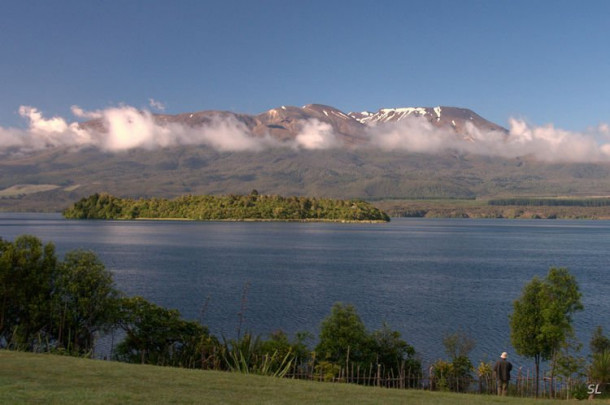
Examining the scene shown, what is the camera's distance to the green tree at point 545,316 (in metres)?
30.2

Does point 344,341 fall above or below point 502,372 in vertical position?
above

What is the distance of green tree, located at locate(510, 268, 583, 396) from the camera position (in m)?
30.2

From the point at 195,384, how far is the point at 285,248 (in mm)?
100392

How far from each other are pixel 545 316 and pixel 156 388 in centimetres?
1988

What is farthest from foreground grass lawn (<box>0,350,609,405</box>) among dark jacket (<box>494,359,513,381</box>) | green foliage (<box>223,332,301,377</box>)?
green foliage (<box>223,332,301,377</box>)

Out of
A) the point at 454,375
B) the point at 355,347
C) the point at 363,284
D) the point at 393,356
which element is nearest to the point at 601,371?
the point at 454,375

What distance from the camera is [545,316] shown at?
99.3 feet

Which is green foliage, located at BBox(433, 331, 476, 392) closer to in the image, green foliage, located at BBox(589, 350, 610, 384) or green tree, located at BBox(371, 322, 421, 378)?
green tree, located at BBox(371, 322, 421, 378)

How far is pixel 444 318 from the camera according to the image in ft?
160

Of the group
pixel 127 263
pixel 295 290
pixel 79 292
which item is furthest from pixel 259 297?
pixel 127 263

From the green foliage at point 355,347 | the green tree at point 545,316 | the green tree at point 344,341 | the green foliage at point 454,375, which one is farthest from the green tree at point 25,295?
the green tree at point 545,316

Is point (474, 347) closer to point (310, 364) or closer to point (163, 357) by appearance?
point (310, 364)

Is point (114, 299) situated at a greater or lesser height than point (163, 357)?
greater

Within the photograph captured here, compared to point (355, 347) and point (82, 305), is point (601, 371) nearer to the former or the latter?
point (355, 347)
